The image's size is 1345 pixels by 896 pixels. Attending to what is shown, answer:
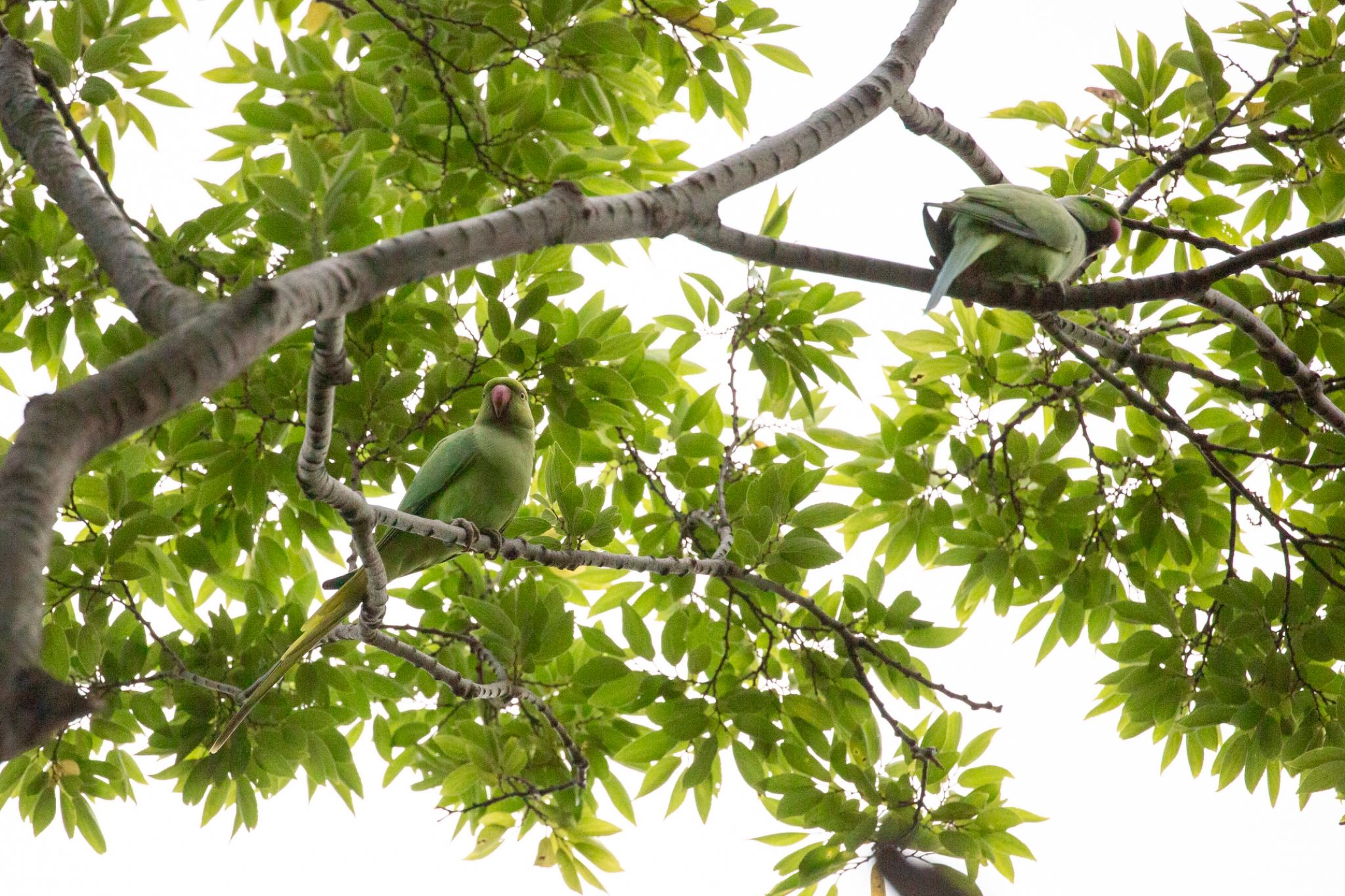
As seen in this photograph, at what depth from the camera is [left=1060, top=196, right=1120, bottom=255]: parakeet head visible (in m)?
3.82

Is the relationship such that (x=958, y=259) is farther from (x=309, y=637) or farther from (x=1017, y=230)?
(x=309, y=637)

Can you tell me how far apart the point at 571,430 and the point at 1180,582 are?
8.94 ft

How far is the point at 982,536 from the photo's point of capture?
410cm

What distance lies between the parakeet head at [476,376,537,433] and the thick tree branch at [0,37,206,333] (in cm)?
170

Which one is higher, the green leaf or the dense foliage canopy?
the green leaf

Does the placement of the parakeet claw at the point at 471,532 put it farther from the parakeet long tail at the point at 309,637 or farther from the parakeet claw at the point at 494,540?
the parakeet long tail at the point at 309,637

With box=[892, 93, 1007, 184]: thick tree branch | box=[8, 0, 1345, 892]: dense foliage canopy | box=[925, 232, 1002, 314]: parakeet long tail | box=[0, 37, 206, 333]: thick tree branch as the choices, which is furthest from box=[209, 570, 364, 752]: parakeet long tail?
box=[892, 93, 1007, 184]: thick tree branch

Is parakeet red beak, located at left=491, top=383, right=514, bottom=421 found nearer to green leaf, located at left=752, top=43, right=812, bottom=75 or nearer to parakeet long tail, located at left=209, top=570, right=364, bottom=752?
parakeet long tail, located at left=209, top=570, right=364, bottom=752

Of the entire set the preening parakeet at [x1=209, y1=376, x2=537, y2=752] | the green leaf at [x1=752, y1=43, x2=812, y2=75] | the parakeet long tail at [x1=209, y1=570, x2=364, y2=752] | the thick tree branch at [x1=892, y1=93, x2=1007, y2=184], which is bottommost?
the parakeet long tail at [x1=209, y1=570, x2=364, y2=752]

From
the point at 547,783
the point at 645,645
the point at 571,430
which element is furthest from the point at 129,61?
the point at 547,783

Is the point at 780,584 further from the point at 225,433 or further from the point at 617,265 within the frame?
the point at 225,433

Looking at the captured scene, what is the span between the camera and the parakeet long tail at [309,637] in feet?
10.6

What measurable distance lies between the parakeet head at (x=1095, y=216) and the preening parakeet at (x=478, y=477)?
2.34m

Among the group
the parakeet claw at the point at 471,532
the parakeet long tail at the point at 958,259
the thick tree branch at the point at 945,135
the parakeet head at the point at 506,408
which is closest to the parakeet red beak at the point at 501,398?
the parakeet head at the point at 506,408
